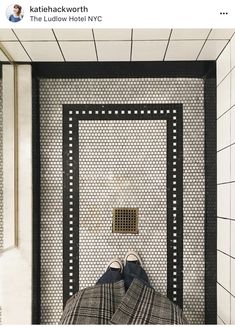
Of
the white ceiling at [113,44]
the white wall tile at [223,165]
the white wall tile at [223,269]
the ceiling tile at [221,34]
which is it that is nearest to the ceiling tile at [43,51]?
the white ceiling at [113,44]

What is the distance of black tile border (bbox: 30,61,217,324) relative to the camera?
49.0 inches

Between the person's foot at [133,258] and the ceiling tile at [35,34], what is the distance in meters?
0.72

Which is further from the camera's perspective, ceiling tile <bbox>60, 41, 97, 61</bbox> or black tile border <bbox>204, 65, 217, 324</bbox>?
black tile border <bbox>204, 65, 217, 324</bbox>

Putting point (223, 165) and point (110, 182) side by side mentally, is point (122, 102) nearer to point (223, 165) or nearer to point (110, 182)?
point (110, 182)

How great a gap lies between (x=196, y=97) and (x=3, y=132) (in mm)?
645

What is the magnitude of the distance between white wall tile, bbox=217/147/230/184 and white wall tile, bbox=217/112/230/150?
0.02 m

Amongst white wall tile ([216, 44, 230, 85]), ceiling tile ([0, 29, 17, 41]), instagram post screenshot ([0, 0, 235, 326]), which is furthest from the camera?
instagram post screenshot ([0, 0, 235, 326])

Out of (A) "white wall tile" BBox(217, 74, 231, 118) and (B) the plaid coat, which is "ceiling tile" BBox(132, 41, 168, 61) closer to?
(A) "white wall tile" BBox(217, 74, 231, 118)
